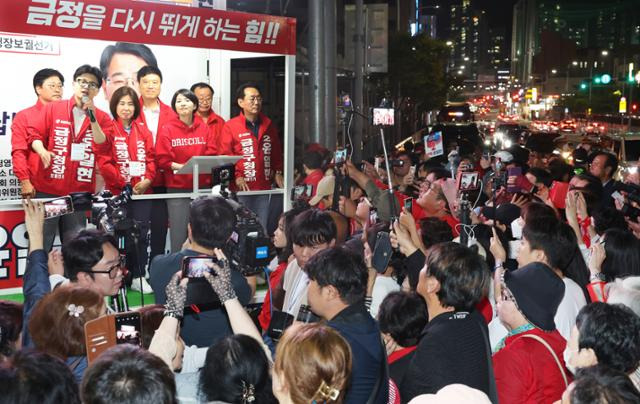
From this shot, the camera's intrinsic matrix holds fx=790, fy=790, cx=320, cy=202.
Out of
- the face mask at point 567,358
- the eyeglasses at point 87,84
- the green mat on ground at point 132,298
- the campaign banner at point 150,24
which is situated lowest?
the green mat on ground at point 132,298

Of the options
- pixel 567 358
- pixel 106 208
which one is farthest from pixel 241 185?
pixel 567 358

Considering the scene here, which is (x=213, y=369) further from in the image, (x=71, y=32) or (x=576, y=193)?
(x=71, y=32)

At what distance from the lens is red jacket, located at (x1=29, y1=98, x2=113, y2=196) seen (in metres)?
9.18

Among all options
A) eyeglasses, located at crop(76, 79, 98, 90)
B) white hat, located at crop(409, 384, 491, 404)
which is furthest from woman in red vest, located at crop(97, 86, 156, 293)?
white hat, located at crop(409, 384, 491, 404)

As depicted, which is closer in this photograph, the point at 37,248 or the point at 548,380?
the point at 548,380

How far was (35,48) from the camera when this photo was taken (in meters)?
9.19

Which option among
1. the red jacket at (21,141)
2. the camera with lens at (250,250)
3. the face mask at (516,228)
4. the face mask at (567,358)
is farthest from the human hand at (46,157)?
the face mask at (567,358)

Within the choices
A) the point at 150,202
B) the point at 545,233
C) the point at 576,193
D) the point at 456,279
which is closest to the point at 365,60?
the point at 150,202

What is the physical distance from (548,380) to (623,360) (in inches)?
14.9

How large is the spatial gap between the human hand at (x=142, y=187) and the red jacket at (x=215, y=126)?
1030 millimetres

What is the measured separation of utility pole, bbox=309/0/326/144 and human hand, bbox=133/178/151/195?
463 centimetres

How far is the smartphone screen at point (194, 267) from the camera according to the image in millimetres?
4109

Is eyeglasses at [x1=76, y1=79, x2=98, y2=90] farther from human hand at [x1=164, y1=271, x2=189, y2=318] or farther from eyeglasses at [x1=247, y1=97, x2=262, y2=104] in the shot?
human hand at [x1=164, y1=271, x2=189, y2=318]

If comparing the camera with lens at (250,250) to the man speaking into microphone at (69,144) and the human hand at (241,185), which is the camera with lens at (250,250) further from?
the human hand at (241,185)
